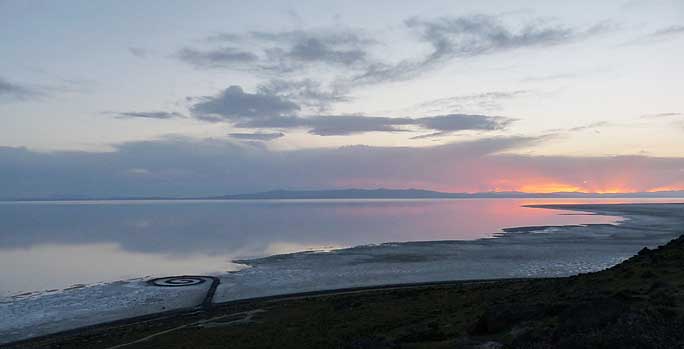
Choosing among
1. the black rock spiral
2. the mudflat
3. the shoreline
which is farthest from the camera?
the black rock spiral

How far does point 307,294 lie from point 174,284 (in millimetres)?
15163

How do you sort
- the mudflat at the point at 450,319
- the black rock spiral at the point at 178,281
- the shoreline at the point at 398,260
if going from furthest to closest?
the black rock spiral at the point at 178,281
the shoreline at the point at 398,260
the mudflat at the point at 450,319

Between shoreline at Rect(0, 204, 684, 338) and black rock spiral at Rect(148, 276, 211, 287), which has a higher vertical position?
shoreline at Rect(0, 204, 684, 338)

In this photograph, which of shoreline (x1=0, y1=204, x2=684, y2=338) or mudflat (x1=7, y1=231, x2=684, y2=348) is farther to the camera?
shoreline (x1=0, y1=204, x2=684, y2=338)

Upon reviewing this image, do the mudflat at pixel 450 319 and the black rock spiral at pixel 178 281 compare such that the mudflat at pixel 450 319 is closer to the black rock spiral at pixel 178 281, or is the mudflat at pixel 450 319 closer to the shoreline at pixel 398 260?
the shoreline at pixel 398 260

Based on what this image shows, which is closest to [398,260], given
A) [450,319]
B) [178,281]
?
[178,281]

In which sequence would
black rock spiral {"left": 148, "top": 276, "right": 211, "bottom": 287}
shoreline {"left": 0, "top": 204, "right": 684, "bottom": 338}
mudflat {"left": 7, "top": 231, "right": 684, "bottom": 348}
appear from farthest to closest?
black rock spiral {"left": 148, "top": 276, "right": 211, "bottom": 287}, shoreline {"left": 0, "top": 204, "right": 684, "bottom": 338}, mudflat {"left": 7, "top": 231, "right": 684, "bottom": 348}

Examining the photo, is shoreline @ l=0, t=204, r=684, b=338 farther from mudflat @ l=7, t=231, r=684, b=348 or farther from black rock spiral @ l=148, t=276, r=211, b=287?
mudflat @ l=7, t=231, r=684, b=348

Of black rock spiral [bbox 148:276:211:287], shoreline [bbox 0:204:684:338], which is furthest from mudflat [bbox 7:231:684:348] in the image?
black rock spiral [bbox 148:276:211:287]

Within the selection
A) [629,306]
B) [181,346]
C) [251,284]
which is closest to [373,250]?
[251,284]

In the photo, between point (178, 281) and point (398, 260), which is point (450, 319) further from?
point (398, 260)

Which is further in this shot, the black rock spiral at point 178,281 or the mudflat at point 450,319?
the black rock spiral at point 178,281

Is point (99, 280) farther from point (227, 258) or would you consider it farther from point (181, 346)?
point (181, 346)

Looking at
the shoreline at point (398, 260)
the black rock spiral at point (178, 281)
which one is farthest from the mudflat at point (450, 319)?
the black rock spiral at point (178, 281)
